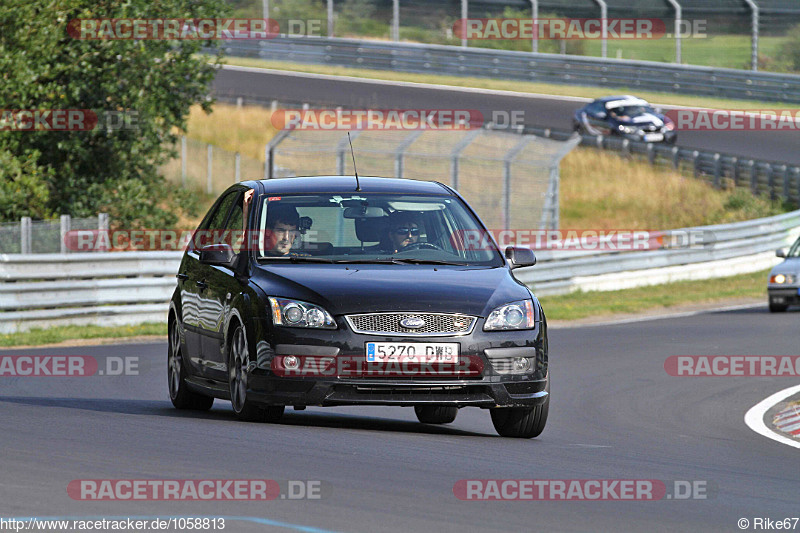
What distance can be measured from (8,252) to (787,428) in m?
11.9

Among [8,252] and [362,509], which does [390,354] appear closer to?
A: [362,509]

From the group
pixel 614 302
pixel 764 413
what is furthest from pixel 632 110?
pixel 764 413

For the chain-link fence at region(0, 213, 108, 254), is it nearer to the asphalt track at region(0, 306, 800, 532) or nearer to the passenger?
the asphalt track at region(0, 306, 800, 532)

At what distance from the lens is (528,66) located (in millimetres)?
48125

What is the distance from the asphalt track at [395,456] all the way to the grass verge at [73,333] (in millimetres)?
4328

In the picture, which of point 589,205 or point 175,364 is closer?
point 175,364

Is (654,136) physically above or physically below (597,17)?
below

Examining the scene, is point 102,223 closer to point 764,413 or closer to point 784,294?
point 784,294

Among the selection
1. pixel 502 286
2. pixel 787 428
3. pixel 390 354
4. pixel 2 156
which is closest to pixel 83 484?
pixel 390 354

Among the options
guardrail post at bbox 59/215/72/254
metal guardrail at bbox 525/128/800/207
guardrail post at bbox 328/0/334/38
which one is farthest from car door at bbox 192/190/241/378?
guardrail post at bbox 328/0/334/38

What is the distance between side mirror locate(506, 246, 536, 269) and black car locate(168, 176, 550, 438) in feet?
0.03

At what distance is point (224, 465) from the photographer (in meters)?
7.48

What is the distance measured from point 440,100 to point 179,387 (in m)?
36.5

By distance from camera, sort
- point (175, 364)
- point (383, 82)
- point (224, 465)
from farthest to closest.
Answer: point (383, 82)
point (175, 364)
point (224, 465)
